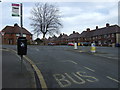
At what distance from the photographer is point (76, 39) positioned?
279 ft

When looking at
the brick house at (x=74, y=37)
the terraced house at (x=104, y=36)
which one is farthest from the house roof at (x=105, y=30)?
the brick house at (x=74, y=37)

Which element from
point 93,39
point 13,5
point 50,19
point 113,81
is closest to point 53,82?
point 113,81

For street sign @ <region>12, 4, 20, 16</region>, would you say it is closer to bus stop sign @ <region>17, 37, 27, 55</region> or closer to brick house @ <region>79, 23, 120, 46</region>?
bus stop sign @ <region>17, 37, 27, 55</region>

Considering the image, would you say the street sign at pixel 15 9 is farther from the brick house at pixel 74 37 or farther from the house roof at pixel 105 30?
the brick house at pixel 74 37

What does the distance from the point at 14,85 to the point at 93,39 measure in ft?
224

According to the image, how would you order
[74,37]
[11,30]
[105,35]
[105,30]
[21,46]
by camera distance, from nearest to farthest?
[21,46]
[11,30]
[105,35]
[105,30]
[74,37]

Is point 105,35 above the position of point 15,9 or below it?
above

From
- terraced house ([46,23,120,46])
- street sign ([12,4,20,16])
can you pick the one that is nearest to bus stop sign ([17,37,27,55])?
street sign ([12,4,20,16])

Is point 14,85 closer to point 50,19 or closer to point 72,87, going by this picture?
point 72,87

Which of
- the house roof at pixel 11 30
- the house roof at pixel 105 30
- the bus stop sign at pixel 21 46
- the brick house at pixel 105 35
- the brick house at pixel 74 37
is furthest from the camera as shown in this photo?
the brick house at pixel 74 37

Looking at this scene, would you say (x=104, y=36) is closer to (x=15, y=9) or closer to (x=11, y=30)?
(x=11, y=30)

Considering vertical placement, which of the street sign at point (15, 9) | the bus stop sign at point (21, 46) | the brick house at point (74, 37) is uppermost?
the brick house at point (74, 37)

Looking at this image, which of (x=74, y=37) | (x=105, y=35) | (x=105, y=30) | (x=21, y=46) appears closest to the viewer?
(x=21, y=46)

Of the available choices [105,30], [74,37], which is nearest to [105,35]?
[105,30]
